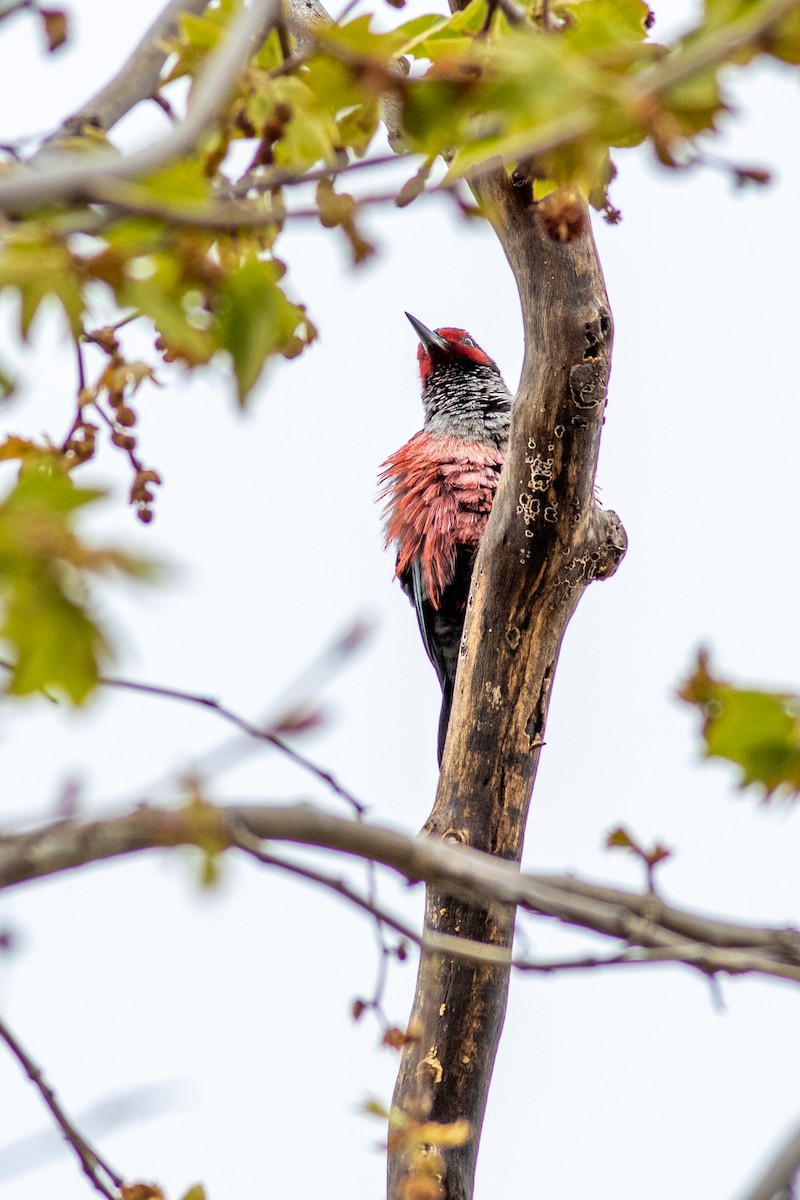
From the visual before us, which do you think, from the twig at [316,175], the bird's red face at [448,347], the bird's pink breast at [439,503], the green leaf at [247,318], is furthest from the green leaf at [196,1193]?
the bird's red face at [448,347]

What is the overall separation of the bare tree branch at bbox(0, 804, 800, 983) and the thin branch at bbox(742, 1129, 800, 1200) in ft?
0.56

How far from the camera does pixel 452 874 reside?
1.35 metres

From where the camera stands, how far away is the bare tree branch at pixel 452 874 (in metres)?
1.28

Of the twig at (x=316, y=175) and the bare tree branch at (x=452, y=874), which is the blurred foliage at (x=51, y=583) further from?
the twig at (x=316, y=175)

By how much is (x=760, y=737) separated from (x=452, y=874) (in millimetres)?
395

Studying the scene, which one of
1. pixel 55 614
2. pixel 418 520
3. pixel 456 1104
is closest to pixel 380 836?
pixel 55 614

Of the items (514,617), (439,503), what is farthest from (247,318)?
(439,503)

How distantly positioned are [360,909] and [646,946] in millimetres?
327

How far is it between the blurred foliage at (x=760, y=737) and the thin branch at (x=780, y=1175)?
386mm

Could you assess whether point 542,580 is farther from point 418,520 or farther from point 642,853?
point 642,853

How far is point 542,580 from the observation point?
3.32 m

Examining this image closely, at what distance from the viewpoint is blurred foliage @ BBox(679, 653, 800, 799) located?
142cm

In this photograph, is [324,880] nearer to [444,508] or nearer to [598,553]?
[598,553]

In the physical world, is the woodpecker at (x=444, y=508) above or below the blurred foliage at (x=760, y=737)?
above
